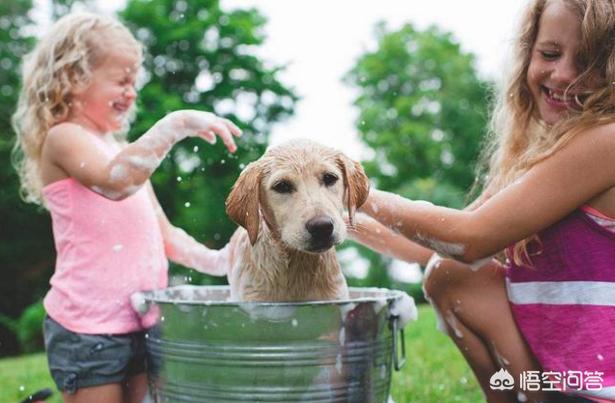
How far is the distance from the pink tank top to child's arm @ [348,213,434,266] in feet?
3.23

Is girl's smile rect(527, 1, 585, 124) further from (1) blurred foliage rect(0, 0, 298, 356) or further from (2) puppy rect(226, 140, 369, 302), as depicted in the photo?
(1) blurred foliage rect(0, 0, 298, 356)

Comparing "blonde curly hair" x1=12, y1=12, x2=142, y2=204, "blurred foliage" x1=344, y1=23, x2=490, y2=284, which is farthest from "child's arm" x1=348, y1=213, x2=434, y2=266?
"blurred foliage" x1=344, y1=23, x2=490, y2=284

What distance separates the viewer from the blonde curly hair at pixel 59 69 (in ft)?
11.1

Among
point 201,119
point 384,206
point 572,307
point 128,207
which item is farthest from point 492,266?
point 128,207

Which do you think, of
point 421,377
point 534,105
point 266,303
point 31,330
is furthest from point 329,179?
point 31,330

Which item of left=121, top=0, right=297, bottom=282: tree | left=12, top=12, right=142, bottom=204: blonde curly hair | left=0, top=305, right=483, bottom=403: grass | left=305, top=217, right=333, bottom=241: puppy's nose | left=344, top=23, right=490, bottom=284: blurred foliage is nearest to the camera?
left=305, top=217, right=333, bottom=241: puppy's nose

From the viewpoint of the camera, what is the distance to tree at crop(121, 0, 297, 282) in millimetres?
9883

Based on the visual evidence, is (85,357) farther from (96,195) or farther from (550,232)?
(550,232)

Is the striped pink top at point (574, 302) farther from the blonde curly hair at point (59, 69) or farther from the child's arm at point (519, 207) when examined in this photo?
the blonde curly hair at point (59, 69)

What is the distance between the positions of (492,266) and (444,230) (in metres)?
0.45

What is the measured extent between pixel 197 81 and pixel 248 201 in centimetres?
1084

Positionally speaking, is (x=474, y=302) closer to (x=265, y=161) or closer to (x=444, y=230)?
(x=444, y=230)

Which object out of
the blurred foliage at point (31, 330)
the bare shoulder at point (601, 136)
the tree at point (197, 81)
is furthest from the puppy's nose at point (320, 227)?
the blurred foliage at point (31, 330)

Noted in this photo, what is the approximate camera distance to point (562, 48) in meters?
2.75
